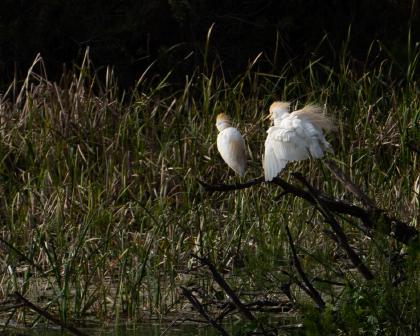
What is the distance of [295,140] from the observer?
4.67 meters

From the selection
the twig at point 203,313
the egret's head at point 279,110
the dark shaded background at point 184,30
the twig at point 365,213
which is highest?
the dark shaded background at point 184,30

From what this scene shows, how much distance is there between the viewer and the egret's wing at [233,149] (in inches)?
203

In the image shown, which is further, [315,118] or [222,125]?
[222,125]

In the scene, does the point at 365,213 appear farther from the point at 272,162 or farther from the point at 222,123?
the point at 222,123

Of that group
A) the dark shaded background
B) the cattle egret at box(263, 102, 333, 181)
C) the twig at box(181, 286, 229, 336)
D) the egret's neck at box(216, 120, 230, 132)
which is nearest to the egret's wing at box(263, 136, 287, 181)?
the cattle egret at box(263, 102, 333, 181)

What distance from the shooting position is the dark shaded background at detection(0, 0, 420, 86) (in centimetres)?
936

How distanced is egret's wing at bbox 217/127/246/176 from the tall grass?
0.71 ft

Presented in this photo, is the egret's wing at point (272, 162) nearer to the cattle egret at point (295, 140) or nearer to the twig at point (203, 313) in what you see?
the cattle egret at point (295, 140)

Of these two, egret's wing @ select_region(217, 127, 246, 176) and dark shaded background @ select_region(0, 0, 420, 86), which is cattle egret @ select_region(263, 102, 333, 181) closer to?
egret's wing @ select_region(217, 127, 246, 176)

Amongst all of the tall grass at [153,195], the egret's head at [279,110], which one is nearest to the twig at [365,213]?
the tall grass at [153,195]

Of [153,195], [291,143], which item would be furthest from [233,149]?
[153,195]

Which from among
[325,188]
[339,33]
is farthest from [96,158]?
[339,33]

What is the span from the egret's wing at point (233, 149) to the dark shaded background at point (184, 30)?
3908 millimetres

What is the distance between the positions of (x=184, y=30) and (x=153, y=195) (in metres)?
3.79
